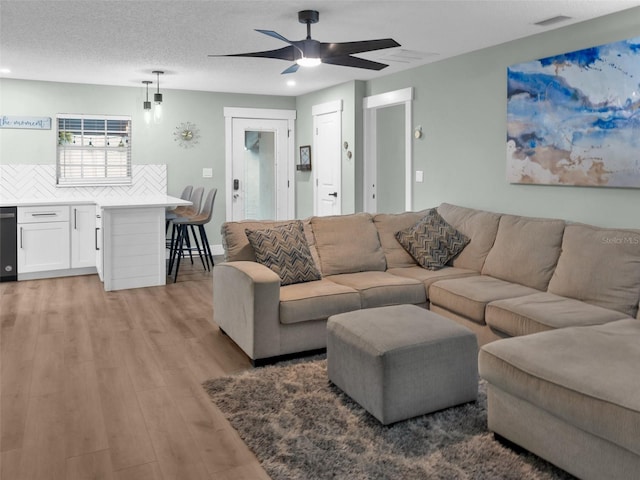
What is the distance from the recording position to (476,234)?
4.74 m

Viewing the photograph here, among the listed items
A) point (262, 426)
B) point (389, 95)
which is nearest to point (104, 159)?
point (389, 95)

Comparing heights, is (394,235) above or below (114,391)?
above

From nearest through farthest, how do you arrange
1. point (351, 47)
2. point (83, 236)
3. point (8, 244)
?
point (351, 47) < point (8, 244) < point (83, 236)

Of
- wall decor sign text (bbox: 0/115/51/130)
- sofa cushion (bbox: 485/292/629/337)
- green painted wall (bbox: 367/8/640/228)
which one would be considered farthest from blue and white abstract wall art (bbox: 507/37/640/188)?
wall decor sign text (bbox: 0/115/51/130)

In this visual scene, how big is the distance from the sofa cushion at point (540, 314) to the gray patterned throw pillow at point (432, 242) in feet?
3.52

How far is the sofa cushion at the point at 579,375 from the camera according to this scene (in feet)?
6.70

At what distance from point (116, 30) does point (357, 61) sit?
1.99 m

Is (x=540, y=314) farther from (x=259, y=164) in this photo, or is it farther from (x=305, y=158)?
(x=259, y=164)

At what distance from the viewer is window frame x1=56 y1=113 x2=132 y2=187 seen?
→ 7426 mm

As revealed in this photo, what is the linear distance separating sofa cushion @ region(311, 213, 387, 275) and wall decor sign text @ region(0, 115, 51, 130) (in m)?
4.46

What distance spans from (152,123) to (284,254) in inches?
180

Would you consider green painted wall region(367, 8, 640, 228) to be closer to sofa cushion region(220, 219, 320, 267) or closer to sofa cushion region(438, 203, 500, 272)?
sofa cushion region(438, 203, 500, 272)

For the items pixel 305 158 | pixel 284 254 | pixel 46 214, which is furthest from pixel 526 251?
pixel 46 214

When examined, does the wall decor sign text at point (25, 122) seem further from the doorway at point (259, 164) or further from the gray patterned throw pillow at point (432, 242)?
the gray patterned throw pillow at point (432, 242)
